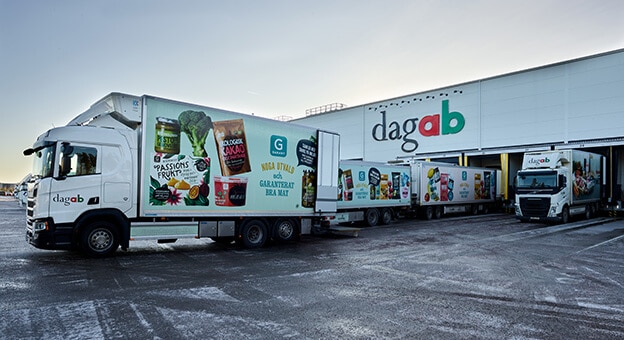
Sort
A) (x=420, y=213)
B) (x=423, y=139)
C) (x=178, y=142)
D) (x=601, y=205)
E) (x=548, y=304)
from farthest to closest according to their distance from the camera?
(x=423, y=139)
(x=601, y=205)
(x=420, y=213)
(x=178, y=142)
(x=548, y=304)

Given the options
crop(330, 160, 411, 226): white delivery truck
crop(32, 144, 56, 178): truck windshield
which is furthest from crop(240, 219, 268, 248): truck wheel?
crop(330, 160, 411, 226): white delivery truck

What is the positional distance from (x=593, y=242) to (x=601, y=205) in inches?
585

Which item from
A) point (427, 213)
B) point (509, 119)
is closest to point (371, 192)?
point (427, 213)

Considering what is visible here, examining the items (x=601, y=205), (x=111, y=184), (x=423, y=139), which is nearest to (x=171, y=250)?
(x=111, y=184)

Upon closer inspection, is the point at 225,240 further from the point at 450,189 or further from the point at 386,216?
the point at 450,189

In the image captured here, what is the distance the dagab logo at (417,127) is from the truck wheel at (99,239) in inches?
1167

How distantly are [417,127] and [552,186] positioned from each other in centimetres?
1692

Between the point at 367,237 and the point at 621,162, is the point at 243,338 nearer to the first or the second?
the point at 367,237

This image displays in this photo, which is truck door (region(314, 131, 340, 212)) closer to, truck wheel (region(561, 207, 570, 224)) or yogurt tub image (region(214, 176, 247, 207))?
yogurt tub image (region(214, 176, 247, 207))

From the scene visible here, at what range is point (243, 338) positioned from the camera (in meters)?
4.32

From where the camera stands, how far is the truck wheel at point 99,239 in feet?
29.0

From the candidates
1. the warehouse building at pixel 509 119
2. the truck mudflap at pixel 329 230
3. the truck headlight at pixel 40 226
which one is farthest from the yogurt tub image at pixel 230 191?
the warehouse building at pixel 509 119

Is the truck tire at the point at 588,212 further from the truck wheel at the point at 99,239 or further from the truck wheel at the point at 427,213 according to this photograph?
the truck wheel at the point at 99,239

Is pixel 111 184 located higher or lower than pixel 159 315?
higher
